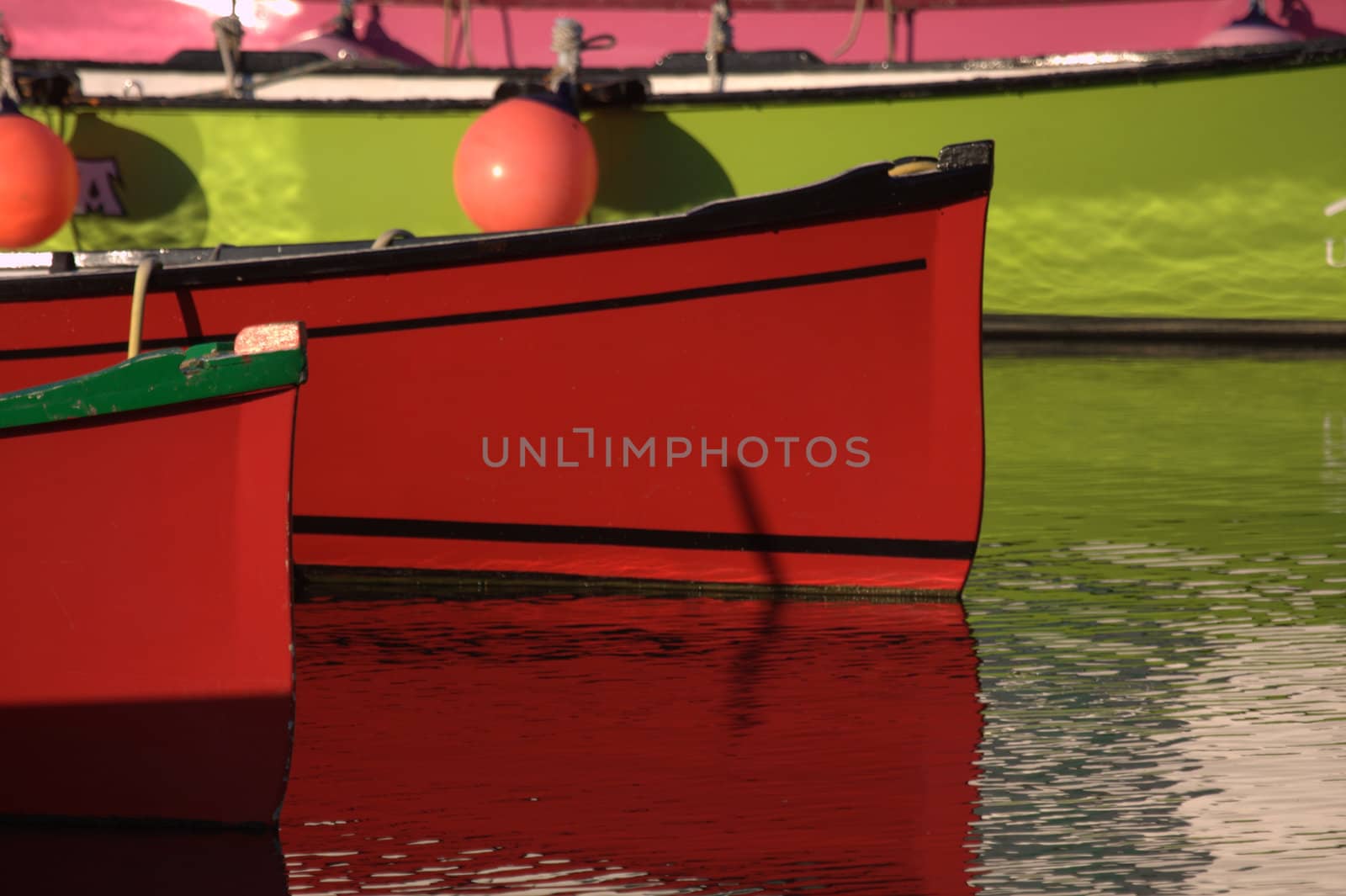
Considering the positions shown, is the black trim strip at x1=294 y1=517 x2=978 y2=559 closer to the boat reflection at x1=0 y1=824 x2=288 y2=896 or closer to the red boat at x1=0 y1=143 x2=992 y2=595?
the red boat at x1=0 y1=143 x2=992 y2=595

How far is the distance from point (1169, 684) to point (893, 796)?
3.81ft

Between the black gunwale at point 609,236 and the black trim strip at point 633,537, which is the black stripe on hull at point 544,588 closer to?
the black trim strip at point 633,537

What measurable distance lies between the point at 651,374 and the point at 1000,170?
765cm

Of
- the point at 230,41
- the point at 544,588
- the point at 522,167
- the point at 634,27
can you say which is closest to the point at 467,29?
the point at 634,27

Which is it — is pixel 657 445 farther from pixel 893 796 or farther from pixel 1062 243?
pixel 1062 243

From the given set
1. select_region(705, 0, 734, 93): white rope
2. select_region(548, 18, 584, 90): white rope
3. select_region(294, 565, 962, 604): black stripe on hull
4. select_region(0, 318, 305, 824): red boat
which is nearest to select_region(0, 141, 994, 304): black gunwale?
select_region(294, 565, 962, 604): black stripe on hull

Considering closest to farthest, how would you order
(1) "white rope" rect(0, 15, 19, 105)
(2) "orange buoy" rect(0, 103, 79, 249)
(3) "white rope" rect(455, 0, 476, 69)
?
(2) "orange buoy" rect(0, 103, 79, 249)
(1) "white rope" rect(0, 15, 19, 105)
(3) "white rope" rect(455, 0, 476, 69)

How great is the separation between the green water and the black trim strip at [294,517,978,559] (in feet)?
0.82

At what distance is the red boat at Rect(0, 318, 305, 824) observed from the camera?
412cm

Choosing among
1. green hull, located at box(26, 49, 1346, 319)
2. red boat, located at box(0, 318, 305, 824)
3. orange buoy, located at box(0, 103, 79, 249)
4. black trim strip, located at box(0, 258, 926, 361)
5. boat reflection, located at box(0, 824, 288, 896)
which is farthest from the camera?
green hull, located at box(26, 49, 1346, 319)

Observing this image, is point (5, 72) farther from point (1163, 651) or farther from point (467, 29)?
point (1163, 651)

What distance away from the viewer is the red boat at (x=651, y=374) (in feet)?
20.0

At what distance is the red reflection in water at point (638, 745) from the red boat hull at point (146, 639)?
0.71 feet

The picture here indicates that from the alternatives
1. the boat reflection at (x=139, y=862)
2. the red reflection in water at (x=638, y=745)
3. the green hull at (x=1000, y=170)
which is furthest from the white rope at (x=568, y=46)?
the boat reflection at (x=139, y=862)
